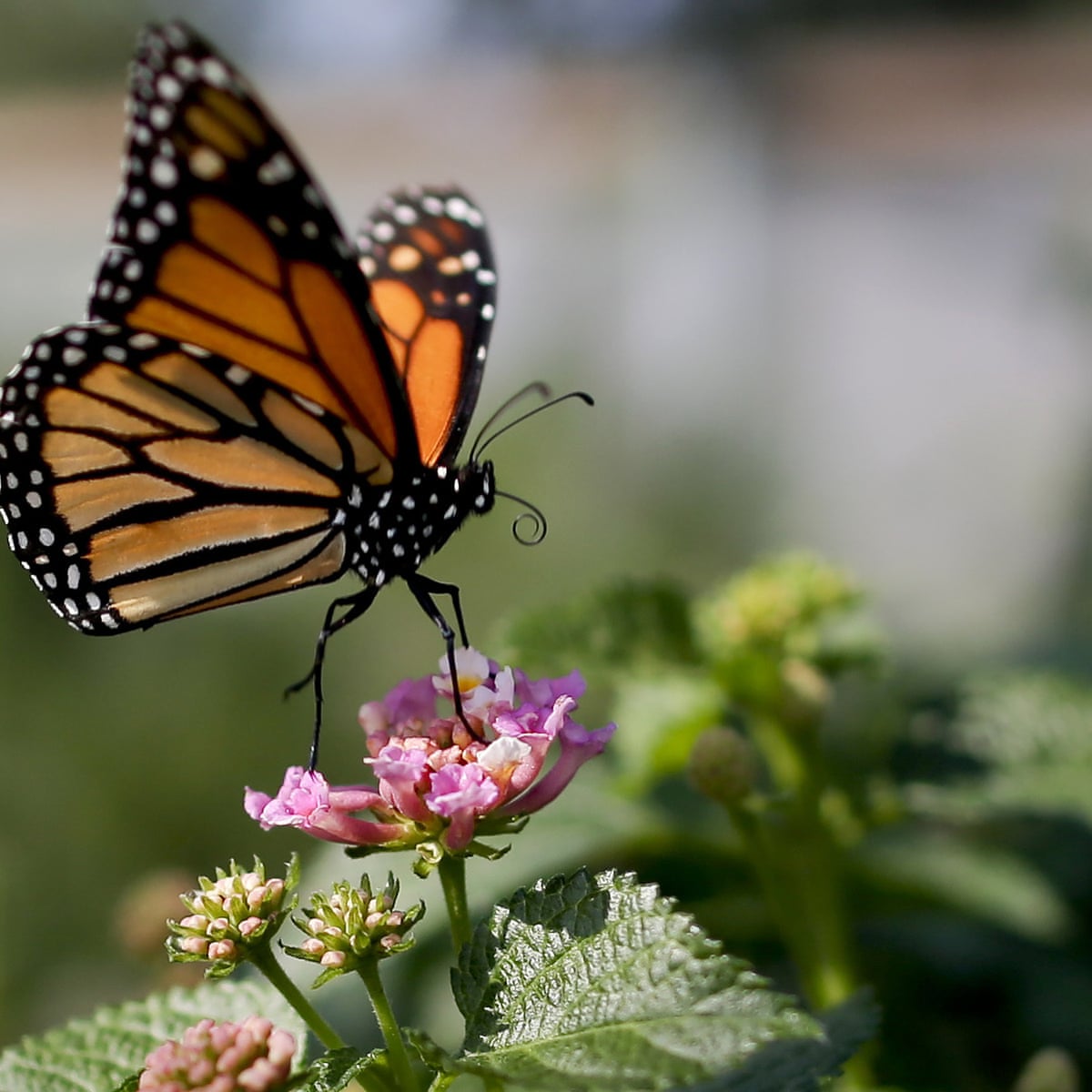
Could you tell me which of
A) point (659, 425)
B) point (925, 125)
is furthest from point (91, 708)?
point (925, 125)

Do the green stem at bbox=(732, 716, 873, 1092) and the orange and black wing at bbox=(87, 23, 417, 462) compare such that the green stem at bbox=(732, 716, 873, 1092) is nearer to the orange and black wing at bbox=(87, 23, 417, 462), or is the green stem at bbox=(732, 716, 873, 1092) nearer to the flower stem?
the flower stem

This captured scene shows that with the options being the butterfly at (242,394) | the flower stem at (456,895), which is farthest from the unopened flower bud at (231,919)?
the butterfly at (242,394)

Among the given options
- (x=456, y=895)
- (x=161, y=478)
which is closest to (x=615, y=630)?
(x=161, y=478)

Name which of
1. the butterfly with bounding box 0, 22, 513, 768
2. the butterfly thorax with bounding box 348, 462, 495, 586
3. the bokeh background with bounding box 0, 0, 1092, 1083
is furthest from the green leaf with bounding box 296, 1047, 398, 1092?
the bokeh background with bounding box 0, 0, 1092, 1083

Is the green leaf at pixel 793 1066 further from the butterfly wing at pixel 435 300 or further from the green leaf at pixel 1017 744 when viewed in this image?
the butterfly wing at pixel 435 300

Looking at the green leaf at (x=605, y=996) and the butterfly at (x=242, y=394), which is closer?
the green leaf at (x=605, y=996)
